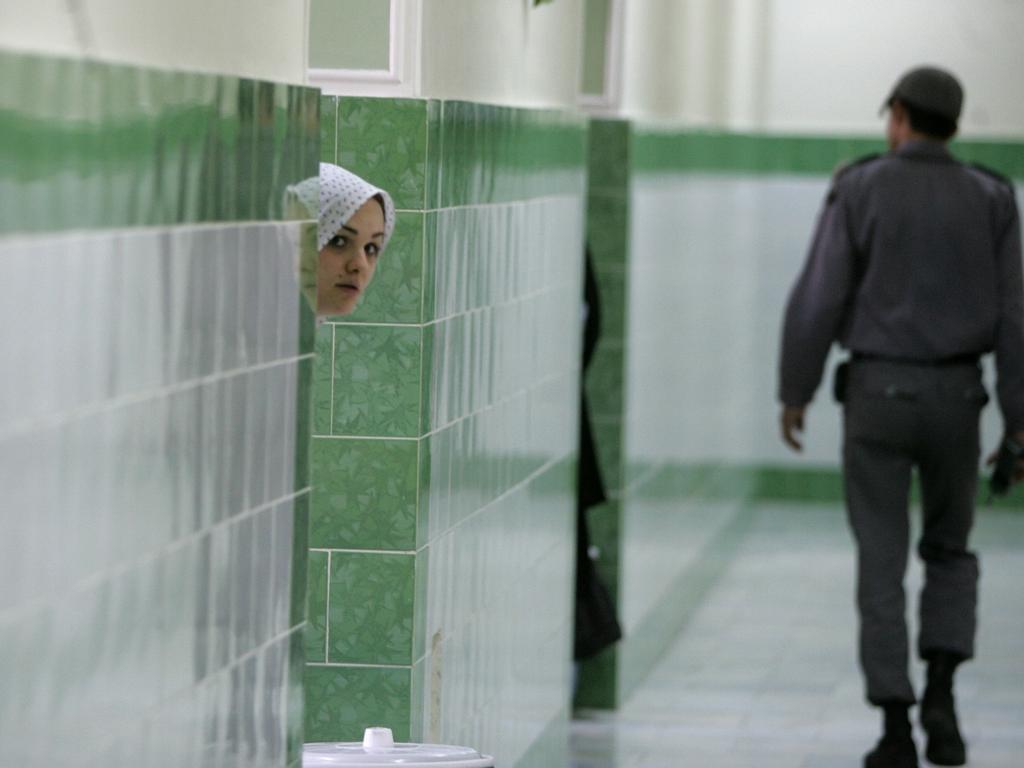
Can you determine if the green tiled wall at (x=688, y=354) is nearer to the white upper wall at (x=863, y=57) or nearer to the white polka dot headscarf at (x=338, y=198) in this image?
the white upper wall at (x=863, y=57)

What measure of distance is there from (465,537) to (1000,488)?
6.92 feet

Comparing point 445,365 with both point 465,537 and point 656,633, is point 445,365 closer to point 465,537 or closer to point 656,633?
point 465,537

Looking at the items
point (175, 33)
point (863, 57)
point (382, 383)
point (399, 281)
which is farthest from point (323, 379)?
point (863, 57)

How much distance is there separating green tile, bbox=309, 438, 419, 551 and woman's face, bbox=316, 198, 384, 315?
0.29 metres

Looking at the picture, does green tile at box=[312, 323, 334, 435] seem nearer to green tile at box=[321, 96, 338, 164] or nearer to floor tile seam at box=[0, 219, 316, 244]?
green tile at box=[321, 96, 338, 164]

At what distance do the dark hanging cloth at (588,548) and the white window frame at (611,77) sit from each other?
55 cm

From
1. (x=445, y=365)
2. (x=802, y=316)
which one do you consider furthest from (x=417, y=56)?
(x=802, y=316)

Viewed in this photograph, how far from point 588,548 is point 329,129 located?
7.95 ft

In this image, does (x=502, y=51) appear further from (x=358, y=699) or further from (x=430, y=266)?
(x=358, y=699)

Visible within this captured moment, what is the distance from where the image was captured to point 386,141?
323cm

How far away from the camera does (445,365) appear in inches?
135

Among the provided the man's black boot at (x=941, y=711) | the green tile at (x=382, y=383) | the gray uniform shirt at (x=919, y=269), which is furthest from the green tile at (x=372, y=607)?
the man's black boot at (x=941, y=711)

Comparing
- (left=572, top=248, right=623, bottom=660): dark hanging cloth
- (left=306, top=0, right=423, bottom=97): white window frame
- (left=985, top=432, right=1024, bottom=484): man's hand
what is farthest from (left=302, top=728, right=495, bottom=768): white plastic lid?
(left=985, top=432, right=1024, bottom=484): man's hand

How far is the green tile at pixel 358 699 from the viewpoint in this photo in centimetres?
330
